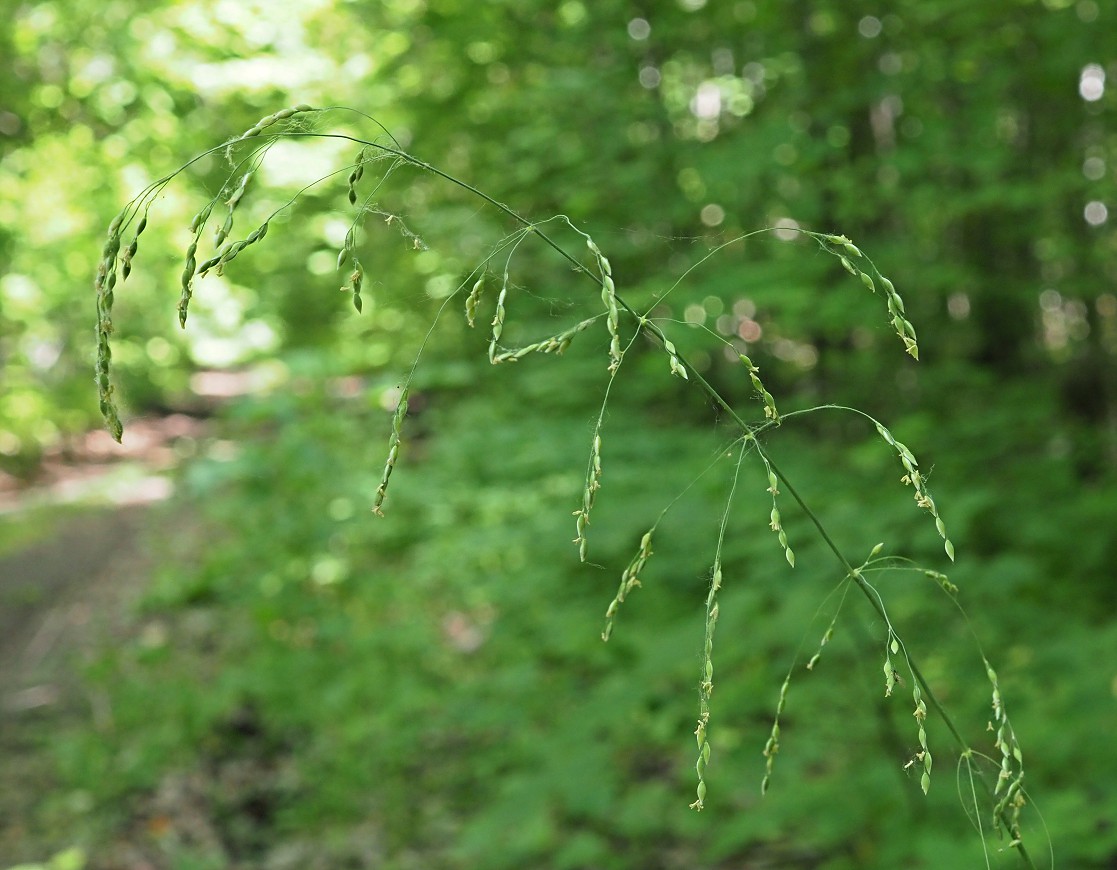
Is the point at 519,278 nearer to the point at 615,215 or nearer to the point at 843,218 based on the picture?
the point at 615,215

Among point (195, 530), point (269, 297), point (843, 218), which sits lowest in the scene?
point (195, 530)

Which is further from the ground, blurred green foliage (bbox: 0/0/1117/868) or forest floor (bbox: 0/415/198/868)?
blurred green foliage (bbox: 0/0/1117/868)

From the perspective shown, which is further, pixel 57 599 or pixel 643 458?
pixel 57 599

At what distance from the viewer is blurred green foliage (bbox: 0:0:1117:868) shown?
341 centimetres

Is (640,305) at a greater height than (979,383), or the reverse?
(640,305)

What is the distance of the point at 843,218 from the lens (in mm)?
5578

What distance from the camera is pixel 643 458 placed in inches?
175

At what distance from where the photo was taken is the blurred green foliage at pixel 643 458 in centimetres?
341

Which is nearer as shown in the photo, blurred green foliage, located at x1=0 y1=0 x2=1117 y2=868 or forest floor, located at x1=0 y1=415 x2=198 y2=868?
blurred green foliage, located at x1=0 y1=0 x2=1117 y2=868

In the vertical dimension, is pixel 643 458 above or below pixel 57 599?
above

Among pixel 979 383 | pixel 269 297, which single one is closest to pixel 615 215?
pixel 979 383

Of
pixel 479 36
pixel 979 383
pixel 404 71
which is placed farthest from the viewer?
pixel 404 71

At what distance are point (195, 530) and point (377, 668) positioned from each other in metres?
8.13

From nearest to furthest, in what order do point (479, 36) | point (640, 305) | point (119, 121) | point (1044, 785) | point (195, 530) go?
point (1044, 785) < point (640, 305) < point (479, 36) < point (119, 121) < point (195, 530)
